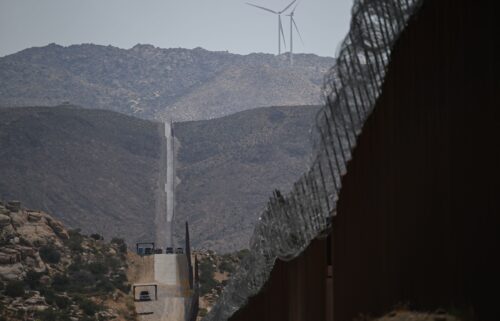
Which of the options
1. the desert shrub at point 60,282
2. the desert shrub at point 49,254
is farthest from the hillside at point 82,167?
the desert shrub at point 60,282

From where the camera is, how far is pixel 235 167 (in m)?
105

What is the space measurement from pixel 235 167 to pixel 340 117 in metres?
97.3

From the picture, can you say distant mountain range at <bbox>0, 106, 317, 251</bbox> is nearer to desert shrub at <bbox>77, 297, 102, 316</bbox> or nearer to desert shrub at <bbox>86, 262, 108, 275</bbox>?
desert shrub at <bbox>86, 262, 108, 275</bbox>

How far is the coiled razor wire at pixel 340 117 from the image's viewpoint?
7.46 metres

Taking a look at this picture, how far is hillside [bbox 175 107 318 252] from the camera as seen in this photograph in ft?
303

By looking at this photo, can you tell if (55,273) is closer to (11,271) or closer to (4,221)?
(11,271)

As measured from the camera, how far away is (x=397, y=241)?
7496 millimetres

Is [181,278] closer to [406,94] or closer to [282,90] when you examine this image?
[406,94]

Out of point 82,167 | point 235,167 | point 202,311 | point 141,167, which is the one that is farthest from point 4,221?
point 141,167

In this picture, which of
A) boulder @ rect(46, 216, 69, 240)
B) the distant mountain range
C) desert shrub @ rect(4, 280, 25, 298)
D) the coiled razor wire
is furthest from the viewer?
the distant mountain range

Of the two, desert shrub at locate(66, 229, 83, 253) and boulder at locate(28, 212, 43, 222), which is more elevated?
boulder at locate(28, 212, 43, 222)

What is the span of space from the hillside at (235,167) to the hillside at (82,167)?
4.06 m

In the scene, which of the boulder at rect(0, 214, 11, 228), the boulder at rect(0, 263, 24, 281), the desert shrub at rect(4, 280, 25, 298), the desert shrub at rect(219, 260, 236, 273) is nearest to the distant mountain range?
the desert shrub at rect(219, 260, 236, 273)

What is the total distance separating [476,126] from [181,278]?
194ft
